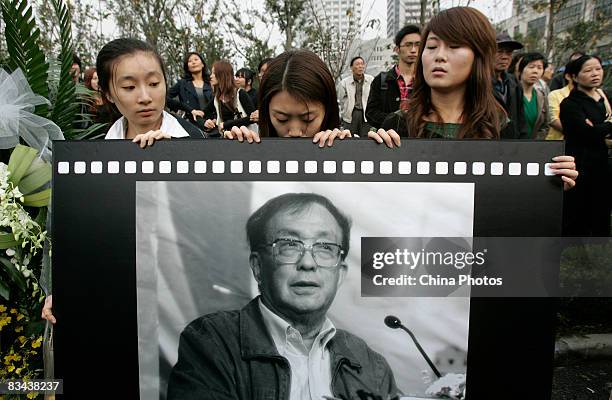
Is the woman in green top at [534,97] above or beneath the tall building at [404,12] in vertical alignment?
beneath

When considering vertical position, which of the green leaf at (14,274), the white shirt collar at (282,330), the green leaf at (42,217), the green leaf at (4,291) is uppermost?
the green leaf at (42,217)

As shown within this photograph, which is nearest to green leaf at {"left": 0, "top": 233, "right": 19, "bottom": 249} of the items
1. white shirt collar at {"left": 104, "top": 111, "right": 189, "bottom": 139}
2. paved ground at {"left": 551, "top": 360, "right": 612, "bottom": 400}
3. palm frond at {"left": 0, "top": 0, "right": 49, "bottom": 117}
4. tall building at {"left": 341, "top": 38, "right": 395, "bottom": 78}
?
white shirt collar at {"left": 104, "top": 111, "right": 189, "bottom": 139}

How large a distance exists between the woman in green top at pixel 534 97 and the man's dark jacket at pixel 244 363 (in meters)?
3.26

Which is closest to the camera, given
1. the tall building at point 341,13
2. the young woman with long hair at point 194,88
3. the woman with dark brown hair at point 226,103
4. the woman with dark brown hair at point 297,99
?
the woman with dark brown hair at point 297,99

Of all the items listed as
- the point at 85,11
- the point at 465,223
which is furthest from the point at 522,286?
the point at 85,11

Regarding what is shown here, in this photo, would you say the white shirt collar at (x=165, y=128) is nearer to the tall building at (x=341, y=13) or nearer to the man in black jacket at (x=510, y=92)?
the man in black jacket at (x=510, y=92)

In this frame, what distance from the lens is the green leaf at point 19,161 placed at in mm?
1631

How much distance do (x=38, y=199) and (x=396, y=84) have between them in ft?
8.88

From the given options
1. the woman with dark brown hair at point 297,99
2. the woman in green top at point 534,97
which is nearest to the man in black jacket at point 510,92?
the woman in green top at point 534,97

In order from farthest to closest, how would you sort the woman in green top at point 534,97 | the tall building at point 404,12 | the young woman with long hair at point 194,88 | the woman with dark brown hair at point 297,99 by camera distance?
the tall building at point 404,12, the young woman with long hair at point 194,88, the woman in green top at point 534,97, the woman with dark brown hair at point 297,99

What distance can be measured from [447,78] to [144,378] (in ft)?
3.83

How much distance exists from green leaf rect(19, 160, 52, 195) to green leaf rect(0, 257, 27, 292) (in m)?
0.22

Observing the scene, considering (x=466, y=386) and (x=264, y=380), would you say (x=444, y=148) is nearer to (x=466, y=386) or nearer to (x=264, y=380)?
(x=466, y=386)

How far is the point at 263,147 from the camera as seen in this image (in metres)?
1.31
